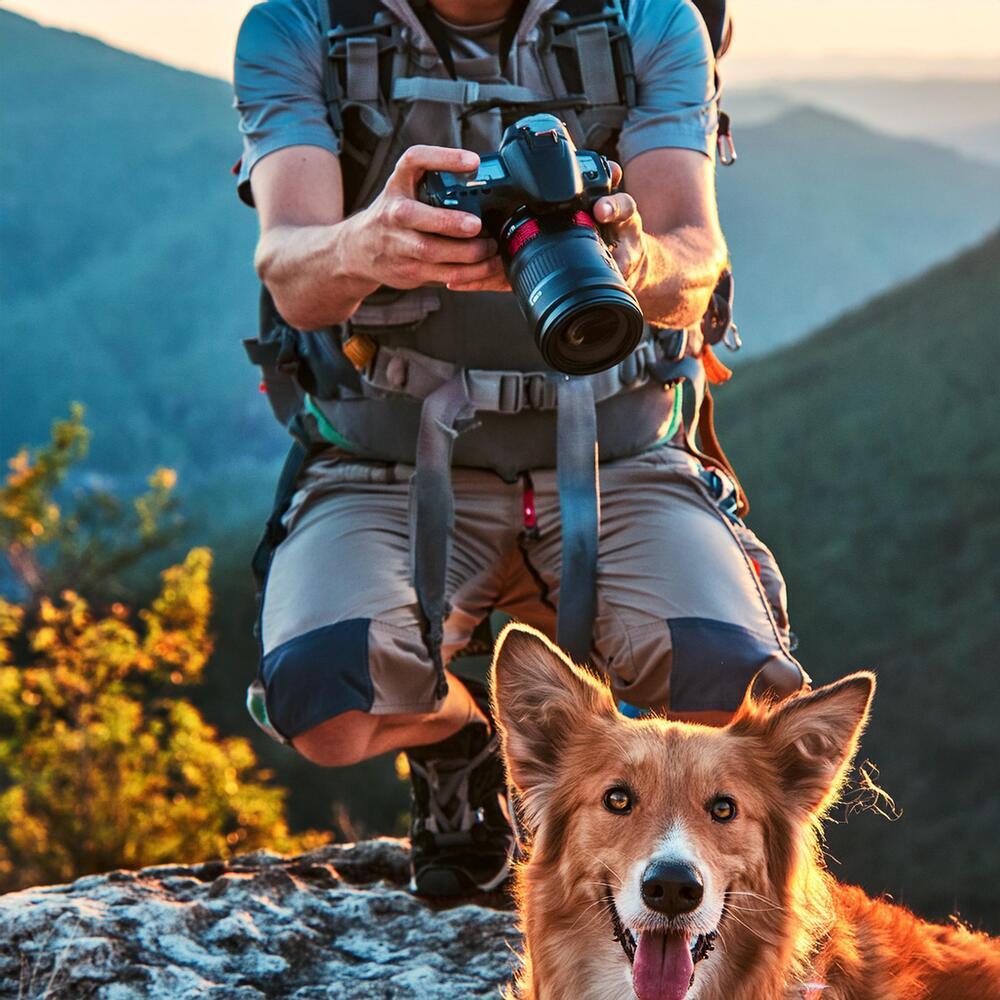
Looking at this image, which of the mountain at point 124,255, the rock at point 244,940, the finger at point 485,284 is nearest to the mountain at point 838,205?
the mountain at point 124,255

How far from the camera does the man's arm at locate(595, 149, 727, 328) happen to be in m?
3.75

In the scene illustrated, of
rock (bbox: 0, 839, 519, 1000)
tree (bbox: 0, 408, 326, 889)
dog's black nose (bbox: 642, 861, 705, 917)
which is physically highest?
dog's black nose (bbox: 642, 861, 705, 917)

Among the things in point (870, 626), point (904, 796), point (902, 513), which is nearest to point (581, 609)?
point (904, 796)

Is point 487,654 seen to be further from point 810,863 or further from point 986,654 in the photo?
point 986,654

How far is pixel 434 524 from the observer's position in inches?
156

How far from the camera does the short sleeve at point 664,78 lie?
4180 mm

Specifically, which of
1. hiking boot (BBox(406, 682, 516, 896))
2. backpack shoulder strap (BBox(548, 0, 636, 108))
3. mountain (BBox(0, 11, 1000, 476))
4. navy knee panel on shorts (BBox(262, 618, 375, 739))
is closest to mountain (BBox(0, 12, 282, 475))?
mountain (BBox(0, 11, 1000, 476))

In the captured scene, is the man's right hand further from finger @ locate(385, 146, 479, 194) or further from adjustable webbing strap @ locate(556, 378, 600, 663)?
adjustable webbing strap @ locate(556, 378, 600, 663)

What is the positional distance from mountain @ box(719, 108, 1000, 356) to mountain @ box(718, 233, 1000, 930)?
57.7 metres

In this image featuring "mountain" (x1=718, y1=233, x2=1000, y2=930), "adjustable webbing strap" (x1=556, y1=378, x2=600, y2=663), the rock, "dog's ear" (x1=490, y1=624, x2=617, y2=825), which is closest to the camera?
"dog's ear" (x1=490, y1=624, x2=617, y2=825)

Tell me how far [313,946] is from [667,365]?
209 cm

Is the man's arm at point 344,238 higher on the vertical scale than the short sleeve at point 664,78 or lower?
lower

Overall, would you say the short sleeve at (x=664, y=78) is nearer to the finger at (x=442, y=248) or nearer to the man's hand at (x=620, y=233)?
the man's hand at (x=620, y=233)

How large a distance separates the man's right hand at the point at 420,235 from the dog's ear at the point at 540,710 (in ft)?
3.05
